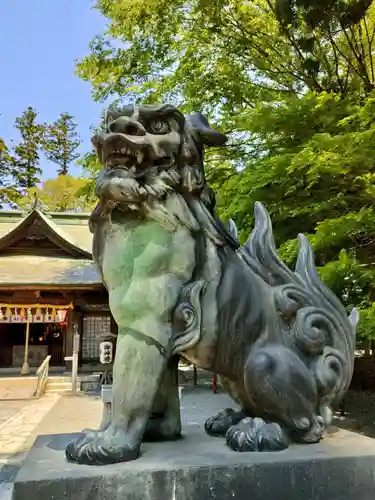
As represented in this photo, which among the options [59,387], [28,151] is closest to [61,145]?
[28,151]

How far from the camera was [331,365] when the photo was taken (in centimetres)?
205

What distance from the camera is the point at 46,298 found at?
15.1 meters

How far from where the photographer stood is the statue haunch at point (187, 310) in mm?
1848

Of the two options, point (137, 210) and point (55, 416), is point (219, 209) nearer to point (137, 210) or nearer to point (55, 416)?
point (137, 210)

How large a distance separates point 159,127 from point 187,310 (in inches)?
32.1

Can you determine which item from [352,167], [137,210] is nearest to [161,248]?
[137,210]

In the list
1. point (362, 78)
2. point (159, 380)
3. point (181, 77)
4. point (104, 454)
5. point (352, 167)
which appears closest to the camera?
point (104, 454)

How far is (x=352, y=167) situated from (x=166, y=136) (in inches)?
147

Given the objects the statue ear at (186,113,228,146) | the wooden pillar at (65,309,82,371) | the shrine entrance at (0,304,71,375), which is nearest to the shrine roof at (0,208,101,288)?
the shrine entrance at (0,304,71,375)

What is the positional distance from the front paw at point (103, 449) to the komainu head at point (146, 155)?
0.92 metres

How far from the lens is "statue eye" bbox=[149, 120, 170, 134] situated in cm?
205

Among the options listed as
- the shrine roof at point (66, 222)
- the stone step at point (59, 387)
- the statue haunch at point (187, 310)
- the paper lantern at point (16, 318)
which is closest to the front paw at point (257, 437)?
the statue haunch at point (187, 310)

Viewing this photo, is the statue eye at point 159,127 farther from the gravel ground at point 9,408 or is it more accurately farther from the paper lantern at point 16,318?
the paper lantern at point 16,318

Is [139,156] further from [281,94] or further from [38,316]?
[38,316]
